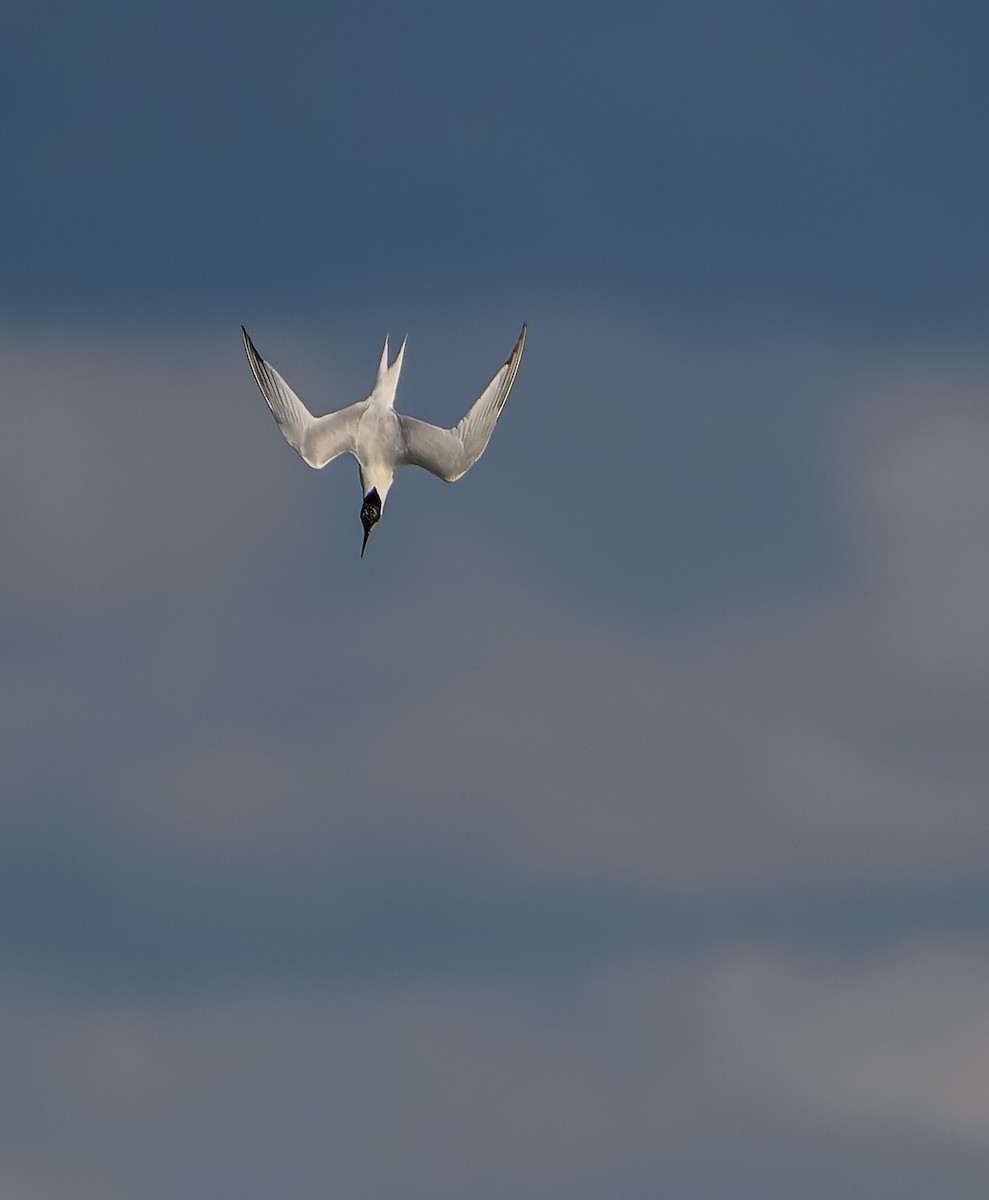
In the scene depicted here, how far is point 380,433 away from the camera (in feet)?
219

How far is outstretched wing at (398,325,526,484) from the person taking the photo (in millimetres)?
66938

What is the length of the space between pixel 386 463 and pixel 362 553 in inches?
176

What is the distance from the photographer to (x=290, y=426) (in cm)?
6606

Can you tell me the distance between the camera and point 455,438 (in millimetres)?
67312

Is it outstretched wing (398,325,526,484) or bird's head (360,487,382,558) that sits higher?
outstretched wing (398,325,526,484)

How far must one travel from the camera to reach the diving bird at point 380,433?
66.1 metres

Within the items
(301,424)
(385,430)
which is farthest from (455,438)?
(301,424)

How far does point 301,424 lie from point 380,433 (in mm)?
2353

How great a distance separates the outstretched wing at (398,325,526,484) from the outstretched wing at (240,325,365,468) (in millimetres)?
1813

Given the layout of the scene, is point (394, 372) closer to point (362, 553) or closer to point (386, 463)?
point (386, 463)

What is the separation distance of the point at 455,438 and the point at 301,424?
4.64 m

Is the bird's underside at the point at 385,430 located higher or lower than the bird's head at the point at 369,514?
higher

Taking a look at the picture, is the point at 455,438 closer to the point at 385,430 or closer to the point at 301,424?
the point at 385,430

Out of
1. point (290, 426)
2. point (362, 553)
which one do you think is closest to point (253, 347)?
point (290, 426)
